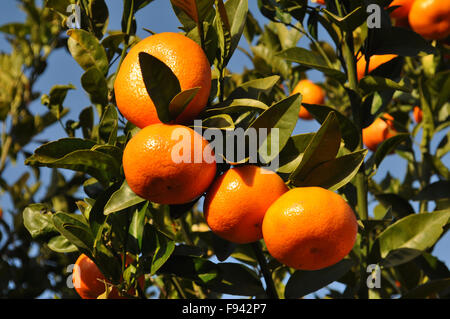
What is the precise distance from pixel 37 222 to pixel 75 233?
0.99ft

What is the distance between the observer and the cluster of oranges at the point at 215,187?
2.94ft

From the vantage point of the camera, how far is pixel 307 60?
4.33 feet

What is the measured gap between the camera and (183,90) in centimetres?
96

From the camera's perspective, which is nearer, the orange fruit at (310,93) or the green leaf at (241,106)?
the green leaf at (241,106)

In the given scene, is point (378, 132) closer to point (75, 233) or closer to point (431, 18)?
point (431, 18)

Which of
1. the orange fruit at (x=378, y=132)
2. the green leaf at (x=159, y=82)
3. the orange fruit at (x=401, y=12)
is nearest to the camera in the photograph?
the green leaf at (x=159, y=82)

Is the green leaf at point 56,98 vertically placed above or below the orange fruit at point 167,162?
above

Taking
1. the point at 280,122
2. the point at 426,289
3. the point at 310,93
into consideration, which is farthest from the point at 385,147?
the point at 310,93

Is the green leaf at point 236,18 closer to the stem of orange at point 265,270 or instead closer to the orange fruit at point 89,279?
the stem of orange at point 265,270

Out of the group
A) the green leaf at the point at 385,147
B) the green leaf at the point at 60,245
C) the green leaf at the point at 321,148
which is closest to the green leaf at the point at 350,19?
the green leaf at the point at 385,147

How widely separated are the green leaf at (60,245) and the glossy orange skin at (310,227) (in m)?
0.59

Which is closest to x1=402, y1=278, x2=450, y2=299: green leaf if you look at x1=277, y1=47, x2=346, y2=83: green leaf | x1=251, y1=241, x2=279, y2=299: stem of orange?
x1=251, y1=241, x2=279, y2=299: stem of orange

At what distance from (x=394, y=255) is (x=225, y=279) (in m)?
0.44

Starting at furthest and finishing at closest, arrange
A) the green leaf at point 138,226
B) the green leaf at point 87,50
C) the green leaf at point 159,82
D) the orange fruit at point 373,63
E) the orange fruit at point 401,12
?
the orange fruit at point 401,12 < the orange fruit at point 373,63 < the green leaf at point 87,50 < the green leaf at point 138,226 < the green leaf at point 159,82
